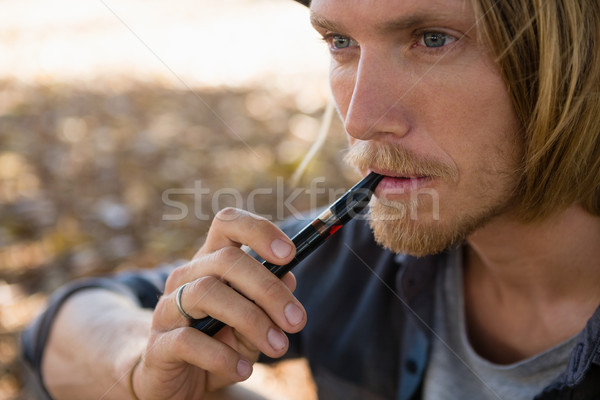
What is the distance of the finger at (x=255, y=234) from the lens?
1.52 metres

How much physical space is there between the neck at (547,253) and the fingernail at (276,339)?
76 cm

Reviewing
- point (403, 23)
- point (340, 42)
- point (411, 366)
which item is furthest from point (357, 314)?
point (403, 23)

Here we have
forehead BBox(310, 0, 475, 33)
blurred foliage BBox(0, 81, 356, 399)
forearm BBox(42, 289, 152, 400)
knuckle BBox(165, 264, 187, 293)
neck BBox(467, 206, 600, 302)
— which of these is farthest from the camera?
blurred foliage BBox(0, 81, 356, 399)

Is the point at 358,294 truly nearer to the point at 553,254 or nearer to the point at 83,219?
the point at 553,254

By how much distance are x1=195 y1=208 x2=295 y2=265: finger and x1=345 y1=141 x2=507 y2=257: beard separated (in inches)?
13.2

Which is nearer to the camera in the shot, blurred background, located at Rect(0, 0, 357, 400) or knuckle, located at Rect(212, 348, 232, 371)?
knuckle, located at Rect(212, 348, 232, 371)

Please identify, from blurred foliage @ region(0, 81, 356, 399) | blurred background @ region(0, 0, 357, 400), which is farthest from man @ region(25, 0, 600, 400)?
blurred foliage @ region(0, 81, 356, 399)

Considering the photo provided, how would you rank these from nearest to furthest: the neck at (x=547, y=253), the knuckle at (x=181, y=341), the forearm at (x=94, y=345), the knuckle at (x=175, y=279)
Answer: the knuckle at (x=181, y=341) → the knuckle at (x=175, y=279) → the neck at (x=547, y=253) → the forearm at (x=94, y=345)

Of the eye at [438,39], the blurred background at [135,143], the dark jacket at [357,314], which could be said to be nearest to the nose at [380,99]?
the eye at [438,39]

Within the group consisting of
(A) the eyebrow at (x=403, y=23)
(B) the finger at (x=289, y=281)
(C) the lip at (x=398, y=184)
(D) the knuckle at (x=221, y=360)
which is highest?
(A) the eyebrow at (x=403, y=23)

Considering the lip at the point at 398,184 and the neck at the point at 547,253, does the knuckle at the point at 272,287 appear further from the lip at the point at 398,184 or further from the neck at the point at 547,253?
the neck at the point at 547,253

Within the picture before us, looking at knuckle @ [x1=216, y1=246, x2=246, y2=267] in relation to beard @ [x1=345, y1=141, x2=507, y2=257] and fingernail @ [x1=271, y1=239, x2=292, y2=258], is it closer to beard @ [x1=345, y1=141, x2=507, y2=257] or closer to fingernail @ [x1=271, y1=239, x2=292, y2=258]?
fingernail @ [x1=271, y1=239, x2=292, y2=258]

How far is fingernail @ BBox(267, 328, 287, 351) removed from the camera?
1.55 metres

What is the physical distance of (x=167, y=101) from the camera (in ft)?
19.5
